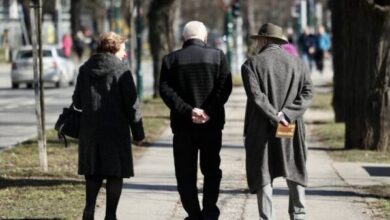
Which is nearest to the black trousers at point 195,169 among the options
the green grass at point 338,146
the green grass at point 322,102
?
the green grass at point 338,146

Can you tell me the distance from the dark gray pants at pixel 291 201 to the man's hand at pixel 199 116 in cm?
77

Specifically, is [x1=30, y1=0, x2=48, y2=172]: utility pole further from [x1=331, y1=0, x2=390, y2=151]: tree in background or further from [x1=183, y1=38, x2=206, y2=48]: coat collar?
[x1=331, y1=0, x2=390, y2=151]: tree in background

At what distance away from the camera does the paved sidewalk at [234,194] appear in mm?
10531

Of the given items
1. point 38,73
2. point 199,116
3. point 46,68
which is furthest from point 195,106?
point 46,68

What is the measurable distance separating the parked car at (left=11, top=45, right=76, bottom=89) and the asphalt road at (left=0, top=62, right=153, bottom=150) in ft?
1.25

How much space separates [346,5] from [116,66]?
842 cm

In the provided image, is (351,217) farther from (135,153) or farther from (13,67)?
(13,67)

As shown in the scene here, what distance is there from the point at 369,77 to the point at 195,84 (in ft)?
22.9

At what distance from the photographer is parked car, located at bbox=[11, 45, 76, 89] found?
1467 inches

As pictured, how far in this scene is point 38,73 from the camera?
13.4 meters

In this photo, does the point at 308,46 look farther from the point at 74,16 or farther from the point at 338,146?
the point at 74,16

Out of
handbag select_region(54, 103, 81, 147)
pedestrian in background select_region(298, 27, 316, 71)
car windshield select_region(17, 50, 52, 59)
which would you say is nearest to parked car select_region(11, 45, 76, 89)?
car windshield select_region(17, 50, 52, 59)

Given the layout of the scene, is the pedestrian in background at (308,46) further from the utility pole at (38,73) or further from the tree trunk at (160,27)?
the utility pole at (38,73)

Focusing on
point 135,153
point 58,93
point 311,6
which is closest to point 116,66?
point 135,153
